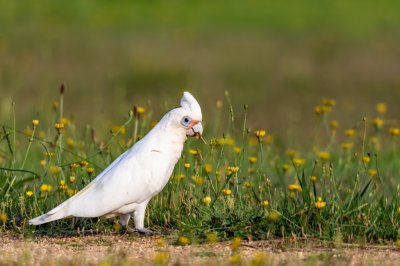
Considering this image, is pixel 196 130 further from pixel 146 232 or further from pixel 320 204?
pixel 320 204

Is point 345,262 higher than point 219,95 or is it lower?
lower

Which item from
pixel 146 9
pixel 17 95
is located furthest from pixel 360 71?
pixel 146 9

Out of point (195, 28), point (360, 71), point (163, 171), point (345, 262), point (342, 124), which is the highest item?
point (195, 28)

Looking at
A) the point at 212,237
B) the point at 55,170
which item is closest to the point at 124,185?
the point at 212,237

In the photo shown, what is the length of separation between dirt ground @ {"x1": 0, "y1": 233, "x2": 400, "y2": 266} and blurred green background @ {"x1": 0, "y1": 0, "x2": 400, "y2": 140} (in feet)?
17.7

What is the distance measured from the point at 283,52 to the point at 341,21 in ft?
12.3

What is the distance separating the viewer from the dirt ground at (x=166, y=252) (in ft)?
18.3

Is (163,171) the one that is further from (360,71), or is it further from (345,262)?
(360,71)

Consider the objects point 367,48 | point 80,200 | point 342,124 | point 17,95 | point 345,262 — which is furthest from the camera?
point 367,48

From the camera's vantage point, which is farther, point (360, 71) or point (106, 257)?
point (360, 71)

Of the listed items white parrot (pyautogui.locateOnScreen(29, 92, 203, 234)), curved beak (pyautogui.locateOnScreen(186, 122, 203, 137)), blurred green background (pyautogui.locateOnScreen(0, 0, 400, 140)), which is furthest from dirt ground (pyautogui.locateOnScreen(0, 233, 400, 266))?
blurred green background (pyautogui.locateOnScreen(0, 0, 400, 140))

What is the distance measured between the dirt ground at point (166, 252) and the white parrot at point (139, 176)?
192 mm

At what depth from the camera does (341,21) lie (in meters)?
22.3

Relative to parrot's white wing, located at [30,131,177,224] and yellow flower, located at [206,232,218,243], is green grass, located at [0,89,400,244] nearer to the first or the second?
yellow flower, located at [206,232,218,243]
